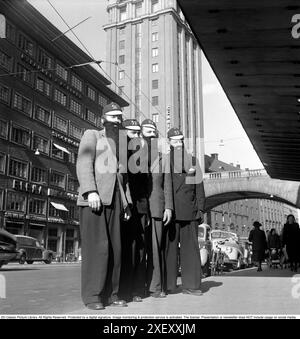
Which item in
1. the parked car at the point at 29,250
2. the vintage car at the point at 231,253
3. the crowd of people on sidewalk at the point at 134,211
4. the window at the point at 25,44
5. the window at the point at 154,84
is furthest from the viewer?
the window at the point at 154,84

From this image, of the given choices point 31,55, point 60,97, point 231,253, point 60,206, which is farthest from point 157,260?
point 60,97

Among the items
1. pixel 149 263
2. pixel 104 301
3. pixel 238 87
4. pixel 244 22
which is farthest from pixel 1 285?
pixel 238 87

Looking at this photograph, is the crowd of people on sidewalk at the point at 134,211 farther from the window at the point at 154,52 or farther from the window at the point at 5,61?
the window at the point at 154,52

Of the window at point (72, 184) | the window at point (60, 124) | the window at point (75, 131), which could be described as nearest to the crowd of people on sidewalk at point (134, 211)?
the window at point (60, 124)

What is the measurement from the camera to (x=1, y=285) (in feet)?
22.9

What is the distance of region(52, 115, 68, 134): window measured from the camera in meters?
43.1

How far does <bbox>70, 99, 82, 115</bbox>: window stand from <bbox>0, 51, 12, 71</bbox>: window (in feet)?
36.5

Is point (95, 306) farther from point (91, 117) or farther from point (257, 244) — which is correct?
point (91, 117)

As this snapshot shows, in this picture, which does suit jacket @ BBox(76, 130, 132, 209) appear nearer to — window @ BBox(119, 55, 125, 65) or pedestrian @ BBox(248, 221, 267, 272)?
pedestrian @ BBox(248, 221, 267, 272)

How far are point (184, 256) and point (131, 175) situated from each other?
43.2 inches

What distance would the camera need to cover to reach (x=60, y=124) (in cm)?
4422

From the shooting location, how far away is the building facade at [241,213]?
79875mm

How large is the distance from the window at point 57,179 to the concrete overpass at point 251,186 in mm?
14481
